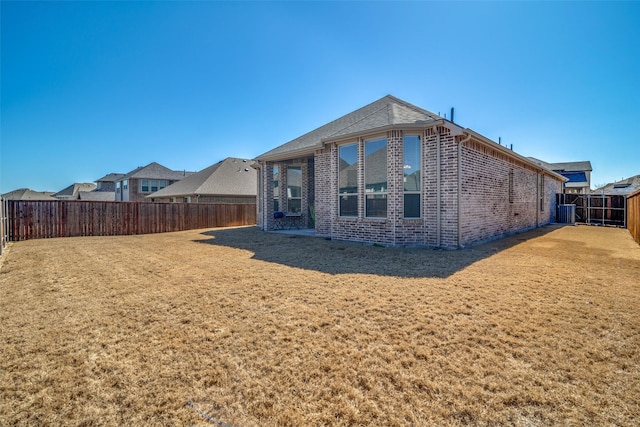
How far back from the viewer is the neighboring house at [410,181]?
8031mm

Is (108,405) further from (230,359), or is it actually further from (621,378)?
(621,378)

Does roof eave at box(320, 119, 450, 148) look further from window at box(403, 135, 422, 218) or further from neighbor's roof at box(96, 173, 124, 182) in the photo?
neighbor's roof at box(96, 173, 124, 182)

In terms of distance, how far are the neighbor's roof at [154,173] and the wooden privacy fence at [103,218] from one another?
71.3 feet

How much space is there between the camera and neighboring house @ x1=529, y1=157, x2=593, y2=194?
34281 mm

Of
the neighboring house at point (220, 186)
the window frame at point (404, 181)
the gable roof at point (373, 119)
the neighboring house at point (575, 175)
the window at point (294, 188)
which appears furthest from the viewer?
the neighboring house at point (575, 175)

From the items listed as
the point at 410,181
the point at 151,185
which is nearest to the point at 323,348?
the point at 410,181

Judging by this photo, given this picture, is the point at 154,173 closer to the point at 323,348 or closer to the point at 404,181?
the point at 404,181

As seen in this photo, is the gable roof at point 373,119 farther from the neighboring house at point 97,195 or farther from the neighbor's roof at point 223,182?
the neighboring house at point 97,195

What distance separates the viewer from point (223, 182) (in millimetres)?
24047

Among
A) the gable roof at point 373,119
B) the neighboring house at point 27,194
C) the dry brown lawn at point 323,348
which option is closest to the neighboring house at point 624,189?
the gable roof at point 373,119

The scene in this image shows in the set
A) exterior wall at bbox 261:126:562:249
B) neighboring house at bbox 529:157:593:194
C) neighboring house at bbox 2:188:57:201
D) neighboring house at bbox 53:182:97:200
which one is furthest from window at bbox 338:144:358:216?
neighboring house at bbox 2:188:57:201

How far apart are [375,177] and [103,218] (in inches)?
554

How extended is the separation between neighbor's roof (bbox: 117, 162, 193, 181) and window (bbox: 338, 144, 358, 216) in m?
32.5

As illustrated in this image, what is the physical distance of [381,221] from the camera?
8805mm
